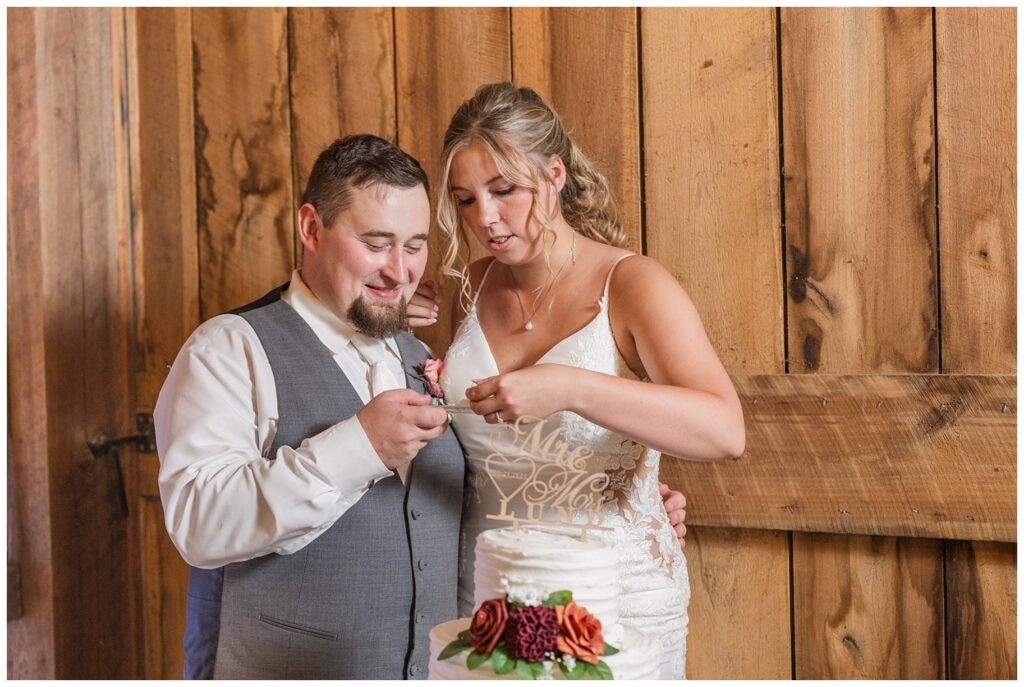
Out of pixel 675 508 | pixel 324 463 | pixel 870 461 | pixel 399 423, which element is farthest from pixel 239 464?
pixel 870 461

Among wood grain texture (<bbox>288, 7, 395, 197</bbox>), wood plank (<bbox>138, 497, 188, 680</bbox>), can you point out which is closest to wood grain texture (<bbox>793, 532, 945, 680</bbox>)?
wood grain texture (<bbox>288, 7, 395, 197</bbox>)

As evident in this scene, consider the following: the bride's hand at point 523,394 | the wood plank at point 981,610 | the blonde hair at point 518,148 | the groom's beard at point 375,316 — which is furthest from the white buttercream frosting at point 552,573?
the wood plank at point 981,610

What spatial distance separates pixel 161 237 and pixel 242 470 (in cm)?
131

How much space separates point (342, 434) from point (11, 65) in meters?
1.57

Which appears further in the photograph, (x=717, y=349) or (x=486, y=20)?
(x=486, y=20)

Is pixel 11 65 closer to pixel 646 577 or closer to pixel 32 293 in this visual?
pixel 32 293

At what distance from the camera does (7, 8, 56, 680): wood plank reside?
239 centimetres

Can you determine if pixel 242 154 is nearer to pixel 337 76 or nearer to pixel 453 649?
pixel 337 76

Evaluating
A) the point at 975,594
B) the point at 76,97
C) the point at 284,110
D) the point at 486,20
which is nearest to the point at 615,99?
the point at 486,20

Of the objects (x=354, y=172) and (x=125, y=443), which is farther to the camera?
(x=125, y=443)

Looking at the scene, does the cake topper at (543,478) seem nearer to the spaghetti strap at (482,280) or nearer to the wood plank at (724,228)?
the spaghetti strap at (482,280)

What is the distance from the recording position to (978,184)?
1.83 metres

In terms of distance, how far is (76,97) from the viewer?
8.18 ft

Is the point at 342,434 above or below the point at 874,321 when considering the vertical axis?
A: below
